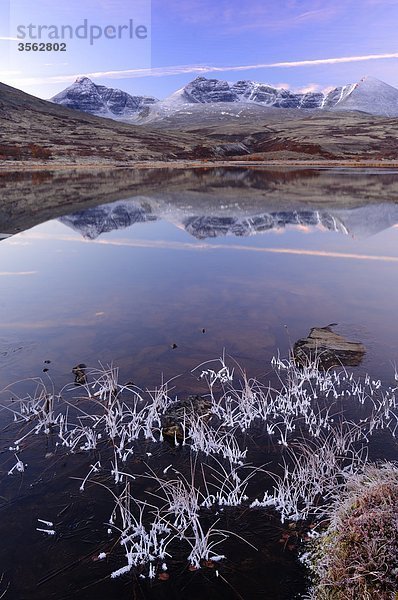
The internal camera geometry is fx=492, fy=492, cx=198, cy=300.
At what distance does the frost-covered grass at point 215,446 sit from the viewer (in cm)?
609

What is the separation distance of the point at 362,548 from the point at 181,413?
4.21 m

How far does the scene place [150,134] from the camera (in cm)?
15825

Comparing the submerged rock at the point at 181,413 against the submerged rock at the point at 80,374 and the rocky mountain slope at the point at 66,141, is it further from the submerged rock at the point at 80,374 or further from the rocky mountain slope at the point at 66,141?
the rocky mountain slope at the point at 66,141

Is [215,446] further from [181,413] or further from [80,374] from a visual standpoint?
[80,374]

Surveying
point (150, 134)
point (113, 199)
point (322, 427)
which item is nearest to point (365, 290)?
point (322, 427)

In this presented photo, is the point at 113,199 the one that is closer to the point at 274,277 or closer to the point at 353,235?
the point at 353,235

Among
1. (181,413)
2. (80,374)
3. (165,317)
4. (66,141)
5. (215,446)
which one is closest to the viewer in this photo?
(215,446)

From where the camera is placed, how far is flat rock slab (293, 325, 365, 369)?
431 inches

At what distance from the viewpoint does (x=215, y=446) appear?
781 centimetres

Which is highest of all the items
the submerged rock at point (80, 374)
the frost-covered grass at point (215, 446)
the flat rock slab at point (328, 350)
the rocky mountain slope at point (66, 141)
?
the rocky mountain slope at point (66, 141)

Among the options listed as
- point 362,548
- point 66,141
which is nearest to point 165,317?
point 362,548

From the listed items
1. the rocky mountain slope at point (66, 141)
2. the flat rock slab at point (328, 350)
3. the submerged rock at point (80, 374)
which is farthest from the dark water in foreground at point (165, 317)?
the rocky mountain slope at point (66, 141)

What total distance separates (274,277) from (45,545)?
571 inches

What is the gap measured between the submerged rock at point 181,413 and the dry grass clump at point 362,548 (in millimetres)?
2987
